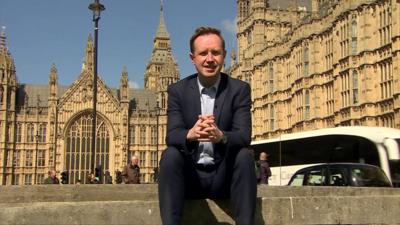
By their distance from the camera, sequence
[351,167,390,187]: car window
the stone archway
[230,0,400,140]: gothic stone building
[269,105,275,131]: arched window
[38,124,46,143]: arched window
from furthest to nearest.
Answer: [38,124,46,143]: arched window → the stone archway → [269,105,275,131]: arched window → [230,0,400,140]: gothic stone building → [351,167,390,187]: car window

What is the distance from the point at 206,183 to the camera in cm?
490

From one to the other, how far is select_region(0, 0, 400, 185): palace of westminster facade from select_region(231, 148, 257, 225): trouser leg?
33.8 m

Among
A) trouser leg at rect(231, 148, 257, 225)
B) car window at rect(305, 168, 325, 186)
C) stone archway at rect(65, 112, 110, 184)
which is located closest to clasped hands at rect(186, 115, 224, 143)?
trouser leg at rect(231, 148, 257, 225)

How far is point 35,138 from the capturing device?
68.1 metres

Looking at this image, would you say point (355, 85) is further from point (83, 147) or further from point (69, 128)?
point (69, 128)

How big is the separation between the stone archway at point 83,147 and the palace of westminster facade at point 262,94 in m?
0.12

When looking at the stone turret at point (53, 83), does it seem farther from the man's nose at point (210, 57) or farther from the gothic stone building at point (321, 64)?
the man's nose at point (210, 57)

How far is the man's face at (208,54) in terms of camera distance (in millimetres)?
5020

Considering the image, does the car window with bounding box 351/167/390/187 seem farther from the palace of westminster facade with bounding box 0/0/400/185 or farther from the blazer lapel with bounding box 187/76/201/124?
the palace of westminster facade with bounding box 0/0/400/185

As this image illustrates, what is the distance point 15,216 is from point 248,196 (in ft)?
5.82

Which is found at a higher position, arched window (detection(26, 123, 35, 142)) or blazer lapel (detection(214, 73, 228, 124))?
arched window (detection(26, 123, 35, 142))

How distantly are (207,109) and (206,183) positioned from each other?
65 cm

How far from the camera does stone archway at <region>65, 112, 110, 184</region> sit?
6806 cm

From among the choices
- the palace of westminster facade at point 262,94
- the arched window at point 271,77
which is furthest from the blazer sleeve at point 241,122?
the arched window at point 271,77
